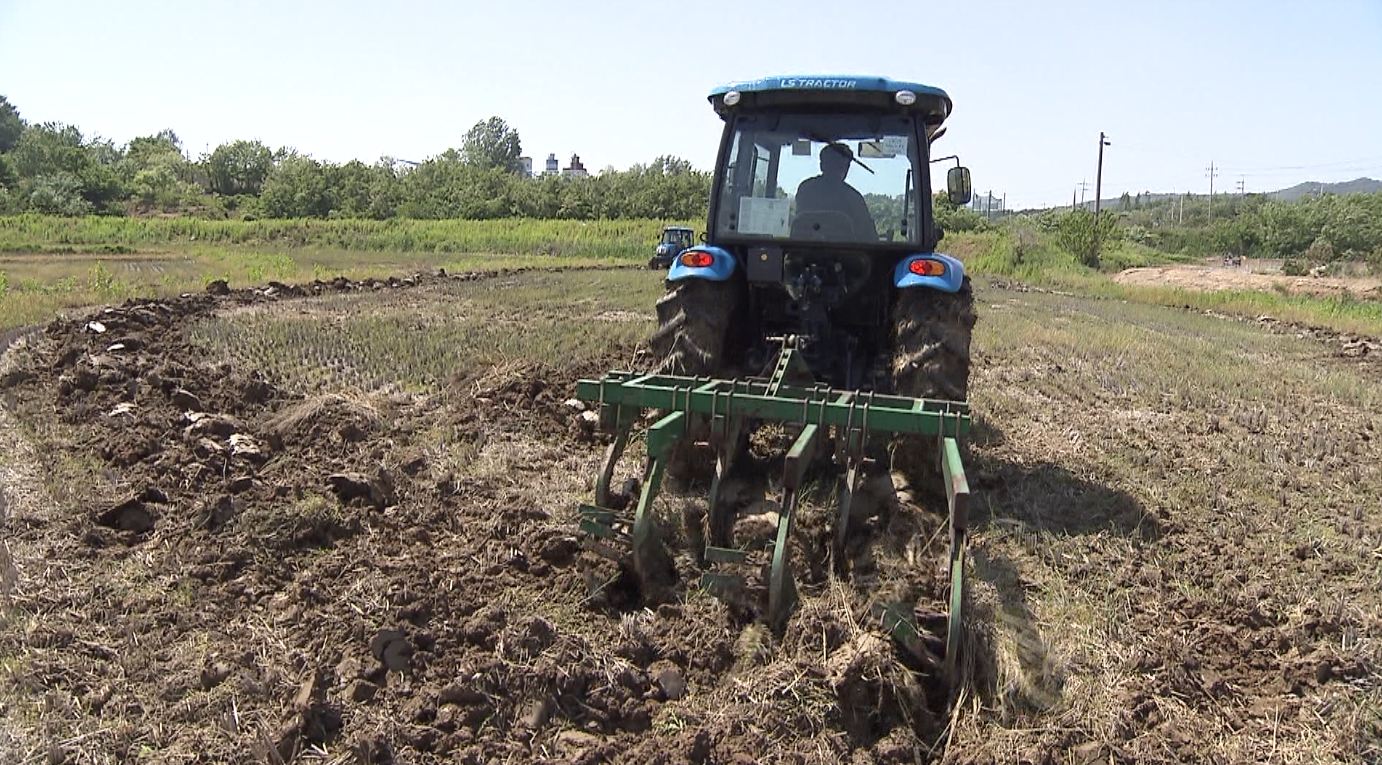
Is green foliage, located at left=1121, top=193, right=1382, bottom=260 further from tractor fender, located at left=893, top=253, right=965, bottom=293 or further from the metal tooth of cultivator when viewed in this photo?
the metal tooth of cultivator

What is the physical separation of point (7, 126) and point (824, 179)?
3589 inches

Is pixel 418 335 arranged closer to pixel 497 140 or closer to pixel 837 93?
pixel 837 93

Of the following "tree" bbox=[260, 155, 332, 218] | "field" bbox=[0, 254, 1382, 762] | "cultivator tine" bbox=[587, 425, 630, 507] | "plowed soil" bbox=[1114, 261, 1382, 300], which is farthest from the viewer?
"tree" bbox=[260, 155, 332, 218]

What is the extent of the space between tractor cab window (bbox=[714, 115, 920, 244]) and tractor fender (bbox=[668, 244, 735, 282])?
0.30 meters

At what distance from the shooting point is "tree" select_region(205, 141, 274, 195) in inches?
2185

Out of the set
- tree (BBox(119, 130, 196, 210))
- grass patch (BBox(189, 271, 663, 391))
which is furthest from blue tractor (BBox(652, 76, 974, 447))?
tree (BBox(119, 130, 196, 210))

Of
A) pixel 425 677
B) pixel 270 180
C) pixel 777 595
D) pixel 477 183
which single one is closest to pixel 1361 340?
pixel 777 595

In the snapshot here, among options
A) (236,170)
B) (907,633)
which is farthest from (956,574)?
(236,170)

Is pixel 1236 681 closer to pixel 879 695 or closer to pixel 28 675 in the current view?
pixel 879 695

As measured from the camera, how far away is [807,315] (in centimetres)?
529

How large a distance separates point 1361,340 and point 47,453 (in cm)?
1616

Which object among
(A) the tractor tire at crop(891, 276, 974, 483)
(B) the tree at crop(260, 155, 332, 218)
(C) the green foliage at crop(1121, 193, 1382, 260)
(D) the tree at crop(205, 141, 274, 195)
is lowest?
(A) the tractor tire at crop(891, 276, 974, 483)

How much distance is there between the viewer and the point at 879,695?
3021mm

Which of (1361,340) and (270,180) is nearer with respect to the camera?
(1361,340)
